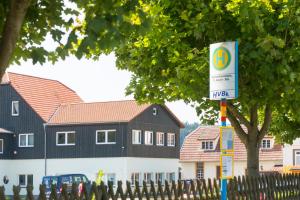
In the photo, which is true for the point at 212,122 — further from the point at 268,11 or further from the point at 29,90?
the point at 29,90

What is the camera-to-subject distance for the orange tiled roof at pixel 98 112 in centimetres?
5938

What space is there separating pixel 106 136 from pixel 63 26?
51835mm

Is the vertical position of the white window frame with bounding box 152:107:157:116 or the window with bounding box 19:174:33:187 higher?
the white window frame with bounding box 152:107:157:116

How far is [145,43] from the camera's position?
14.9 metres

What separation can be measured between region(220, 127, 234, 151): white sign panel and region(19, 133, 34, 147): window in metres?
52.3

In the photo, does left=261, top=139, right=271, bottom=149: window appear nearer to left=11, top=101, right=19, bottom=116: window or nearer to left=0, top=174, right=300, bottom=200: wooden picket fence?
left=11, top=101, right=19, bottom=116: window

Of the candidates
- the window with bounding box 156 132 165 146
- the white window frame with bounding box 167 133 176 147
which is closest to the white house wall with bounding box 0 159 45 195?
the window with bounding box 156 132 165 146

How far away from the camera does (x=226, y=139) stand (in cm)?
1023

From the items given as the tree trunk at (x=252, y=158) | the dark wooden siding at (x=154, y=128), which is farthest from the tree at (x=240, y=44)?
the dark wooden siding at (x=154, y=128)

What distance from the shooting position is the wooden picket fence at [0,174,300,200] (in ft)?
31.1

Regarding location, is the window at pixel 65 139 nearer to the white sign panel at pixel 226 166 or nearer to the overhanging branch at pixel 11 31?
the white sign panel at pixel 226 166

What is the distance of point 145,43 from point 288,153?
2212 inches

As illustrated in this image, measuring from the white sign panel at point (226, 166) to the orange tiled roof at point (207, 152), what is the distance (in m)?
62.3

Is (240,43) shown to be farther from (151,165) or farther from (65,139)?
(151,165)
